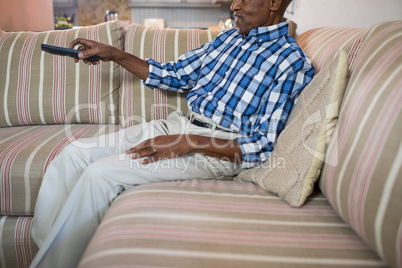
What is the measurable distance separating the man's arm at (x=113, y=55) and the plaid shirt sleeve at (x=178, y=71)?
0.04 metres

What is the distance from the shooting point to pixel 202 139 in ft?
3.46

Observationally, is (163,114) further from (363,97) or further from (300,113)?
(363,97)

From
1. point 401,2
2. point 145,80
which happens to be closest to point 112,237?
point 145,80

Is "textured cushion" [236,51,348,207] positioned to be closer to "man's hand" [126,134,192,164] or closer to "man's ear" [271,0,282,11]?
"man's hand" [126,134,192,164]

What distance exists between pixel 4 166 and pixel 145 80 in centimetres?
64

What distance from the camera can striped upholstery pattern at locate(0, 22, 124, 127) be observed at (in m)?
1.56

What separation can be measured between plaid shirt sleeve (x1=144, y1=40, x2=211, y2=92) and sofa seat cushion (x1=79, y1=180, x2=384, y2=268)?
0.61 meters

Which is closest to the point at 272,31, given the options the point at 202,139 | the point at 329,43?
the point at 329,43

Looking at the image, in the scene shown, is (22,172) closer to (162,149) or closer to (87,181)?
(87,181)

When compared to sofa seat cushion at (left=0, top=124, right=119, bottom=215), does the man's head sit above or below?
above

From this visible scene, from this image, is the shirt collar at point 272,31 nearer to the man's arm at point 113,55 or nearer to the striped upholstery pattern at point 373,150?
the striped upholstery pattern at point 373,150

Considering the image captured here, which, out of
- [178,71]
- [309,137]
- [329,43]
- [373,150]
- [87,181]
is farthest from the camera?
[178,71]

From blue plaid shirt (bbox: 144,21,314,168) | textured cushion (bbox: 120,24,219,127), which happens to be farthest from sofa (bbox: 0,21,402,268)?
textured cushion (bbox: 120,24,219,127)

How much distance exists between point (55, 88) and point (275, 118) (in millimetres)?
1112
